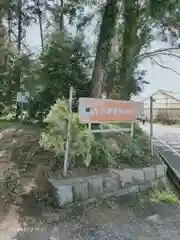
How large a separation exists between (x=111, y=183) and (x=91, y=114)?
117 cm

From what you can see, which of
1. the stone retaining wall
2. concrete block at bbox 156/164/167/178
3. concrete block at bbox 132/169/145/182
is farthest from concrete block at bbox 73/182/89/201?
concrete block at bbox 156/164/167/178

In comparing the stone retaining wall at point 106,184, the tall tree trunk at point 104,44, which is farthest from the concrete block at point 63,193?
the tall tree trunk at point 104,44

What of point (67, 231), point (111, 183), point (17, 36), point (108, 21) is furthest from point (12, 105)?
point (67, 231)

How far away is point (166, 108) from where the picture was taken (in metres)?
28.9

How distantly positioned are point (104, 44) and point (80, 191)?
4696mm

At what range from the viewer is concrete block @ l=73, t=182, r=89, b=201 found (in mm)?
4297

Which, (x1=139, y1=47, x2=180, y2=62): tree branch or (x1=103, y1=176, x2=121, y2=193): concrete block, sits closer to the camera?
(x1=103, y1=176, x2=121, y2=193): concrete block

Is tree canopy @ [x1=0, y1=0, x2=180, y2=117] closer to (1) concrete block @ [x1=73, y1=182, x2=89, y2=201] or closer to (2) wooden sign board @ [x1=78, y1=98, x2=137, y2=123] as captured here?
(2) wooden sign board @ [x1=78, y1=98, x2=137, y2=123]

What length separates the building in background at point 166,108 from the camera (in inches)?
1068

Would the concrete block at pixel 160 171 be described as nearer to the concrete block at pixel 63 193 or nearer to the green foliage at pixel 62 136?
the green foliage at pixel 62 136

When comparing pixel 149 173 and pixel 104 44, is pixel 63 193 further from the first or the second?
pixel 104 44

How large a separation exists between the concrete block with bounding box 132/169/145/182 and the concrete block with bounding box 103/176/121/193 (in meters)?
0.45

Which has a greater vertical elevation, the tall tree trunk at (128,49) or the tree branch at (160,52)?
the tree branch at (160,52)

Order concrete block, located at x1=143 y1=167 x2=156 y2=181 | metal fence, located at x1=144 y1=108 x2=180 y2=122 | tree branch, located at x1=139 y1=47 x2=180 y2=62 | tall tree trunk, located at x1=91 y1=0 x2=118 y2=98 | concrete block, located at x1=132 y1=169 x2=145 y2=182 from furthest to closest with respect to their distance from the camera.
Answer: metal fence, located at x1=144 y1=108 x2=180 y2=122
tree branch, located at x1=139 y1=47 x2=180 y2=62
tall tree trunk, located at x1=91 y1=0 x2=118 y2=98
concrete block, located at x1=143 y1=167 x2=156 y2=181
concrete block, located at x1=132 y1=169 x2=145 y2=182
